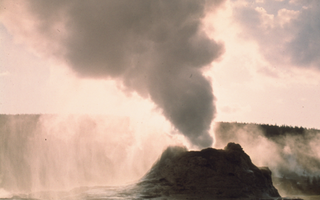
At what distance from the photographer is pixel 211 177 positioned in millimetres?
27078

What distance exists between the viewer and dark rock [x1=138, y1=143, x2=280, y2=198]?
26188 millimetres

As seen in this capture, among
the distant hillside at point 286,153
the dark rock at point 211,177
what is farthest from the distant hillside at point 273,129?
the dark rock at point 211,177

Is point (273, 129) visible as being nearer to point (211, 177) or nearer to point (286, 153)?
point (286, 153)

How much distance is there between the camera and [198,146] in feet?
114

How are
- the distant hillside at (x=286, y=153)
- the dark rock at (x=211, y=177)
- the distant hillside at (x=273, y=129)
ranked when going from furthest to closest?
the distant hillside at (x=273, y=129) < the distant hillside at (x=286, y=153) < the dark rock at (x=211, y=177)

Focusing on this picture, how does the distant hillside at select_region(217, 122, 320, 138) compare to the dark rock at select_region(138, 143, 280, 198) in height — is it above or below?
above

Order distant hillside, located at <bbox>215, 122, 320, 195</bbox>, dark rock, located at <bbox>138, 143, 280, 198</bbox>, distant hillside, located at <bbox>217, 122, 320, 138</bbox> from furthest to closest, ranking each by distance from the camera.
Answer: distant hillside, located at <bbox>217, 122, 320, 138</bbox>, distant hillside, located at <bbox>215, 122, 320, 195</bbox>, dark rock, located at <bbox>138, 143, 280, 198</bbox>

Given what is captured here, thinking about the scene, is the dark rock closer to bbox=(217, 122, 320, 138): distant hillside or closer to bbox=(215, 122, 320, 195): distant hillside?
bbox=(215, 122, 320, 195): distant hillside

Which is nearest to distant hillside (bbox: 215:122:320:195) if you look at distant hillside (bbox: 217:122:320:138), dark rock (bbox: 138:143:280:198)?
distant hillside (bbox: 217:122:320:138)

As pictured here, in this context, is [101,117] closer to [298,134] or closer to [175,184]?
[175,184]

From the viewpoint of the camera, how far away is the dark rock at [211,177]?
85.9 feet

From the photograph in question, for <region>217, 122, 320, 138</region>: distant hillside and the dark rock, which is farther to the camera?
<region>217, 122, 320, 138</region>: distant hillside

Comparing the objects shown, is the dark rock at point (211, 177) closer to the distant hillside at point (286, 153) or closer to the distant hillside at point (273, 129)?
the distant hillside at point (286, 153)

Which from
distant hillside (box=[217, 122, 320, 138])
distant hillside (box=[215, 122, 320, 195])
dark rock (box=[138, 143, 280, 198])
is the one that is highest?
distant hillside (box=[217, 122, 320, 138])
